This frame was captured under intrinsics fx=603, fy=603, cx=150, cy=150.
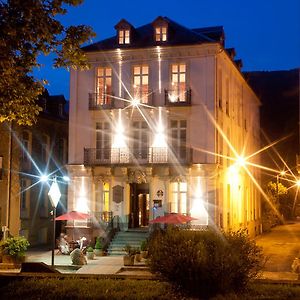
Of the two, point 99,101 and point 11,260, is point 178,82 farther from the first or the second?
point 11,260

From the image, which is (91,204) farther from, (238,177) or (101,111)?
(238,177)

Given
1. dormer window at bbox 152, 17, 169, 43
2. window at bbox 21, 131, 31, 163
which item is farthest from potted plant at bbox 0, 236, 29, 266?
dormer window at bbox 152, 17, 169, 43

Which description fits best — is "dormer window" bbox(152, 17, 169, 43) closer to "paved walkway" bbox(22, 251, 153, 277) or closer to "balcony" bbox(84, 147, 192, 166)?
"balcony" bbox(84, 147, 192, 166)

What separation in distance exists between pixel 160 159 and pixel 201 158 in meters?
2.15

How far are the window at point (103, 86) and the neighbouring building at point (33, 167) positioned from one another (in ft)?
18.6

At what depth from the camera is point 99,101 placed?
110 ft

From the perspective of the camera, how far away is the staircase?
30438mm

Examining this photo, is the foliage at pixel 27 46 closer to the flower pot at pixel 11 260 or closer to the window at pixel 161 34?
the flower pot at pixel 11 260

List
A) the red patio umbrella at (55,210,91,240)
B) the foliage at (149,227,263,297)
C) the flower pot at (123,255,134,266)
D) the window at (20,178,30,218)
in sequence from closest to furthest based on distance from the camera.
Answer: the foliage at (149,227,263,297) → the flower pot at (123,255,134,266) → the red patio umbrella at (55,210,91,240) → the window at (20,178,30,218)

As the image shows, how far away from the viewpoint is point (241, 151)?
134 feet

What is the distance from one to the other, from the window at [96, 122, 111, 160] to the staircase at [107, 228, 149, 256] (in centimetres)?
429

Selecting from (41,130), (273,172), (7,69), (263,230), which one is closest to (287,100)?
(273,172)

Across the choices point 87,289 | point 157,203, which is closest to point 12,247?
point 157,203

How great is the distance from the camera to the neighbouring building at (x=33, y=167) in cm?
3484
